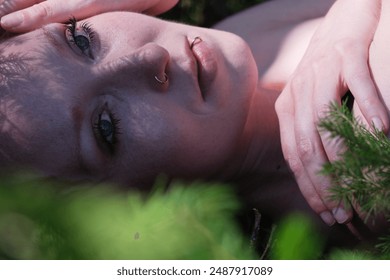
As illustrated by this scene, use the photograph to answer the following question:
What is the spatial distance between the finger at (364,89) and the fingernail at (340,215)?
1.09 ft

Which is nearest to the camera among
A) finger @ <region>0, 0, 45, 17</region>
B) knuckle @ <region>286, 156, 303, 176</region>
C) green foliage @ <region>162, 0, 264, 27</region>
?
knuckle @ <region>286, 156, 303, 176</region>

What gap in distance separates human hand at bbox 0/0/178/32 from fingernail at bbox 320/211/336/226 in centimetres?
113

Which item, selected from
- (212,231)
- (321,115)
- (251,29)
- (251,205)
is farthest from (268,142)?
(212,231)

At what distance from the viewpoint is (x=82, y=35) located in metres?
1.95

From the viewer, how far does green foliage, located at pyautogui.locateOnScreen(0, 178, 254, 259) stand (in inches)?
28.4

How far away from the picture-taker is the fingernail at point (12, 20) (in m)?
2.02

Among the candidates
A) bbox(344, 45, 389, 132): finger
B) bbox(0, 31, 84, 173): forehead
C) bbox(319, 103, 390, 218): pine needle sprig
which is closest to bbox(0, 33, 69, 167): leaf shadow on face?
bbox(0, 31, 84, 173): forehead

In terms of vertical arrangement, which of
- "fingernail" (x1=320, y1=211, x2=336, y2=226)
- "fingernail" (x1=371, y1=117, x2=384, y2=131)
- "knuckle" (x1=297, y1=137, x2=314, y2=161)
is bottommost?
"fingernail" (x1=320, y1=211, x2=336, y2=226)

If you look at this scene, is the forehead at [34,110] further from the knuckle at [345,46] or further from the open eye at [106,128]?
the knuckle at [345,46]

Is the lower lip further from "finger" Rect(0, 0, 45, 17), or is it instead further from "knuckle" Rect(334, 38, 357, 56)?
"finger" Rect(0, 0, 45, 17)

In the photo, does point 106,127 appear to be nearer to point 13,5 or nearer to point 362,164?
point 13,5

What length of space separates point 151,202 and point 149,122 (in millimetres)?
1037

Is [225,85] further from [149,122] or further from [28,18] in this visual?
[28,18]

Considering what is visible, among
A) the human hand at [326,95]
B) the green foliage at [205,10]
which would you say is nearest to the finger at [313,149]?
the human hand at [326,95]
